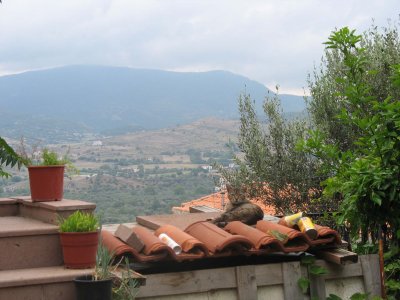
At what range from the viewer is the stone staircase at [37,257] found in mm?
4982

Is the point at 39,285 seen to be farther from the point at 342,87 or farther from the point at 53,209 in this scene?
the point at 342,87

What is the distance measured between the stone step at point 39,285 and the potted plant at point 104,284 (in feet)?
0.39

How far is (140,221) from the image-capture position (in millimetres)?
7418

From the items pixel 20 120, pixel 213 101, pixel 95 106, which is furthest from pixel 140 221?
pixel 213 101

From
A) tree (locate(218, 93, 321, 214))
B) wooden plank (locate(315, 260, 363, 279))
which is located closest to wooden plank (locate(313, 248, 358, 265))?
wooden plank (locate(315, 260, 363, 279))

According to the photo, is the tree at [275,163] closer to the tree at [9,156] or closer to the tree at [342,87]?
the tree at [342,87]

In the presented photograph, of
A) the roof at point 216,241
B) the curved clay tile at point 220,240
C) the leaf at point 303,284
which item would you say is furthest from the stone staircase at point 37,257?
the leaf at point 303,284

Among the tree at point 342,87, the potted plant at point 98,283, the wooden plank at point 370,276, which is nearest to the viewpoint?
the potted plant at point 98,283

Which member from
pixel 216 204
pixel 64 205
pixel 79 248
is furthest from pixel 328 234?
pixel 216 204

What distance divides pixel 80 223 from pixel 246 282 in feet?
4.76

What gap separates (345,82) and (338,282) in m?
2.02

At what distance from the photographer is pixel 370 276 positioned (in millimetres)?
6023

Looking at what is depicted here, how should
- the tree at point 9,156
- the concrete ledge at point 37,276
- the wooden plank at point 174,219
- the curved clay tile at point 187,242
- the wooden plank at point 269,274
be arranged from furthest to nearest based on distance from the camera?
1. the wooden plank at point 174,219
2. the tree at point 9,156
3. the wooden plank at point 269,274
4. the curved clay tile at point 187,242
5. the concrete ledge at point 37,276

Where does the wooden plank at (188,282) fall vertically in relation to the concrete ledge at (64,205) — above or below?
below
